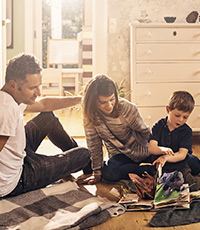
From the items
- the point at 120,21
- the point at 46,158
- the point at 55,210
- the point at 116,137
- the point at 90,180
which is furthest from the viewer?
the point at 120,21

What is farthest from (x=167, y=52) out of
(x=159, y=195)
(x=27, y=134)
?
(x=159, y=195)

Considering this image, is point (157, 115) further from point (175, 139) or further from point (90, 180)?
point (90, 180)

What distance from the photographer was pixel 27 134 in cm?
254

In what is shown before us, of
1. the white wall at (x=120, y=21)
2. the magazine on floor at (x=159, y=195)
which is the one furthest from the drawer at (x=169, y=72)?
the magazine on floor at (x=159, y=195)

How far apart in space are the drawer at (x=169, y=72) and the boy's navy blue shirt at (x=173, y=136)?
4.48 feet

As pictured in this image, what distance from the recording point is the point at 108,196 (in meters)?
2.40

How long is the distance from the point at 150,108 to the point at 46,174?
1837 mm

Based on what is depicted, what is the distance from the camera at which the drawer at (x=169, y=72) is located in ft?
13.0

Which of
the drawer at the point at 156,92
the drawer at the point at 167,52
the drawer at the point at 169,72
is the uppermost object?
the drawer at the point at 167,52

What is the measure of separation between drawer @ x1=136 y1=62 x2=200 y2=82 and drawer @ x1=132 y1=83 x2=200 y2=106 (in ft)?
0.16

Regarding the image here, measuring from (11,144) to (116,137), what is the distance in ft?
2.63

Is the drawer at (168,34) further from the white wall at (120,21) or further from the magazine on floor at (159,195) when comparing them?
the magazine on floor at (159,195)

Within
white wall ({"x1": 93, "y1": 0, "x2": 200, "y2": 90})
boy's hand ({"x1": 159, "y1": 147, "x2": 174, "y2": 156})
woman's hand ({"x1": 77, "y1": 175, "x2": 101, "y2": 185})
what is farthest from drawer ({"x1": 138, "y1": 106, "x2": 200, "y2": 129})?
boy's hand ({"x1": 159, "y1": 147, "x2": 174, "y2": 156})

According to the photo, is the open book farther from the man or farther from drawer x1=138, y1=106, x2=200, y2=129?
drawer x1=138, y1=106, x2=200, y2=129
